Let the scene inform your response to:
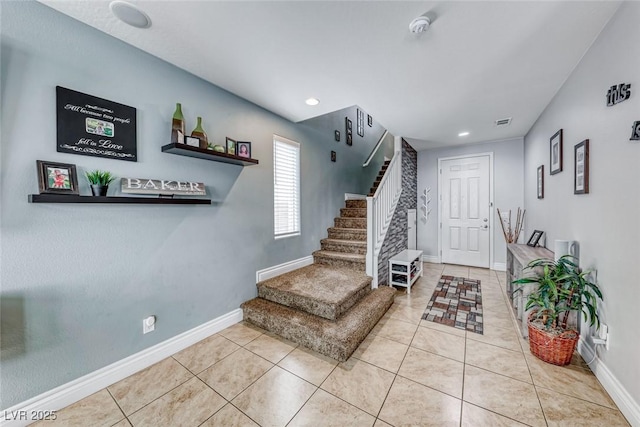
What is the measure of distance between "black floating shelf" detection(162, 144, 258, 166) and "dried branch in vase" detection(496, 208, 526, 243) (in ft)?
15.0

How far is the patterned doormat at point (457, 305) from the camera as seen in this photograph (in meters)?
2.66

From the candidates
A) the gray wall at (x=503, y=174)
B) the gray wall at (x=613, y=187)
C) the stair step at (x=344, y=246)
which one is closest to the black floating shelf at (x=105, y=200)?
the stair step at (x=344, y=246)

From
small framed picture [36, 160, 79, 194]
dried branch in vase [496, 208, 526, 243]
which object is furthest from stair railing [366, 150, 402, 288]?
small framed picture [36, 160, 79, 194]

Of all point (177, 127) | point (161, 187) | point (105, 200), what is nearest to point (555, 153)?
point (177, 127)

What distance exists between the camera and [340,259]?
11.5ft

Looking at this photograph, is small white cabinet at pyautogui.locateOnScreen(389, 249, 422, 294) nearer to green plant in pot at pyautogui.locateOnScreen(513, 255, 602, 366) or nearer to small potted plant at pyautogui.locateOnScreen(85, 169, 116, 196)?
green plant in pot at pyautogui.locateOnScreen(513, 255, 602, 366)

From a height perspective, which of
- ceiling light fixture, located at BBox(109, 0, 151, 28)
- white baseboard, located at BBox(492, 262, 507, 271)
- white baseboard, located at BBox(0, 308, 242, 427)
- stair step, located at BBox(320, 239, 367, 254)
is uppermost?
ceiling light fixture, located at BBox(109, 0, 151, 28)

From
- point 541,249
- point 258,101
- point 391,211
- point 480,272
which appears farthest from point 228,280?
point 480,272

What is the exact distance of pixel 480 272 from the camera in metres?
4.53

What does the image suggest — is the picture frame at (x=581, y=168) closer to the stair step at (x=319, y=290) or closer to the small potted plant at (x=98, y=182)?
the stair step at (x=319, y=290)

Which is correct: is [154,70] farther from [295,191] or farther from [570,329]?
[570,329]

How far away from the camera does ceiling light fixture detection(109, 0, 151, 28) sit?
4.86 ft

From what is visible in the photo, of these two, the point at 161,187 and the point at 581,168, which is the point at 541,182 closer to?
the point at 581,168

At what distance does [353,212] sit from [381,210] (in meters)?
0.85
